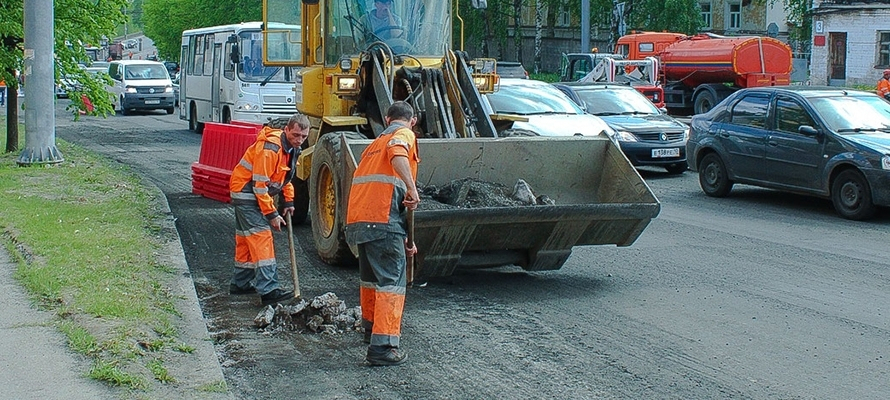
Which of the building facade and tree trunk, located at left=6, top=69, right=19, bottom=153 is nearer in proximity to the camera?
tree trunk, located at left=6, top=69, right=19, bottom=153

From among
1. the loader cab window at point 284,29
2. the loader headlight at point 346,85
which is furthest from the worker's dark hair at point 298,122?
the loader cab window at point 284,29

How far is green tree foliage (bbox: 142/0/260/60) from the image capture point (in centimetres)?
5466

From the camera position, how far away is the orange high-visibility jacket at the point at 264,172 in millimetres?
8562

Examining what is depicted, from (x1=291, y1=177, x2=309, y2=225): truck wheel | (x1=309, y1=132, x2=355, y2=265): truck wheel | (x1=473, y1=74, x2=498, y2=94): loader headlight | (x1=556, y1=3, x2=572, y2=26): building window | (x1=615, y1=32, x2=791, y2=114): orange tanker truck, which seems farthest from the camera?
(x1=556, y1=3, x2=572, y2=26): building window

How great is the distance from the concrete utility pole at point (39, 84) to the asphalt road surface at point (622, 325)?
560cm

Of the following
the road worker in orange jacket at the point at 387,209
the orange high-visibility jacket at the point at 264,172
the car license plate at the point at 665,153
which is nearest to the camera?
the road worker in orange jacket at the point at 387,209

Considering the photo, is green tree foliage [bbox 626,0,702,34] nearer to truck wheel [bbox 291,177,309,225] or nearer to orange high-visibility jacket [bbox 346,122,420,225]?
truck wheel [bbox 291,177,309,225]

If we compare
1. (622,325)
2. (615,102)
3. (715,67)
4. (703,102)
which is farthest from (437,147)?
(703,102)

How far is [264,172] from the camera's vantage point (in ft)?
28.1

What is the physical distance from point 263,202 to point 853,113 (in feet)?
27.7

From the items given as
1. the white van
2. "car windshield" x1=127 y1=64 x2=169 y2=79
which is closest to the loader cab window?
the white van

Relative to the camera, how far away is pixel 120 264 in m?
8.95

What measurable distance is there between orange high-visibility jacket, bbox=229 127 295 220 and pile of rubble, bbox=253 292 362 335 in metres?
1.08

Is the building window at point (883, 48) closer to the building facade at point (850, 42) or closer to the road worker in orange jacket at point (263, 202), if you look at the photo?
the building facade at point (850, 42)
